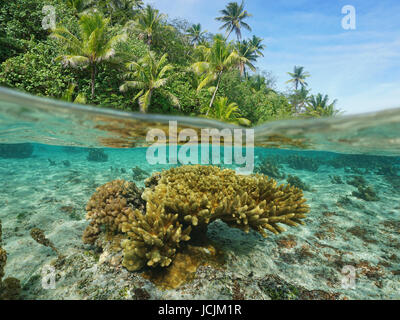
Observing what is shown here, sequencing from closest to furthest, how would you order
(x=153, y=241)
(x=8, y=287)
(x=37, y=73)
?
(x=8, y=287) < (x=153, y=241) < (x=37, y=73)

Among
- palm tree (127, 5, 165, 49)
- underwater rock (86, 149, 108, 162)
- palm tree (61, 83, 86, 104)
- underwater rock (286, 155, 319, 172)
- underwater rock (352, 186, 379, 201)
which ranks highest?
palm tree (127, 5, 165, 49)

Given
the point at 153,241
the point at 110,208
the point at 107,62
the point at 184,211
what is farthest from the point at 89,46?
the point at 153,241

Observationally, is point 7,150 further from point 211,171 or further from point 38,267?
point 211,171

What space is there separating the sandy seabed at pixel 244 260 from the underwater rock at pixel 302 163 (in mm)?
9372

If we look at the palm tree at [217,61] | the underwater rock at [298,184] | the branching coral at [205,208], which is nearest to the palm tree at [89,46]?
the palm tree at [217,61]

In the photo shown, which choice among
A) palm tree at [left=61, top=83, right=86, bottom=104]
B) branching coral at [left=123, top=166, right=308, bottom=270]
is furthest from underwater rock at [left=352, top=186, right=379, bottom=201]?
palm tree at [left=61, top=83, right=86, bottom=104]

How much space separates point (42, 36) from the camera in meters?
21.3

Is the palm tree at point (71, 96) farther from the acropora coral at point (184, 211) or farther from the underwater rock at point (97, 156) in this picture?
the acropora coral at point (184, 211)

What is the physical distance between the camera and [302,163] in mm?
17562

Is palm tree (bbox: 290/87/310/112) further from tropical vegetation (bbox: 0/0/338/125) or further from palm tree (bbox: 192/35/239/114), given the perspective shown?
palm tree (bbox: 192/35/239/114)

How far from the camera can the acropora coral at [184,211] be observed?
150 inches

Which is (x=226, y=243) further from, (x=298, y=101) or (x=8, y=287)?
(x=298, y=101)

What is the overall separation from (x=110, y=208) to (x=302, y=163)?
16816mm

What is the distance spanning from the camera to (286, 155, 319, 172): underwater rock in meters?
16.9
